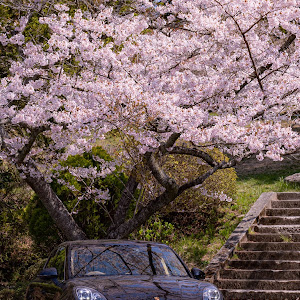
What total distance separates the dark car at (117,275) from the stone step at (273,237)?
580 cm

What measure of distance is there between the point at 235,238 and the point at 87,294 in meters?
7.21

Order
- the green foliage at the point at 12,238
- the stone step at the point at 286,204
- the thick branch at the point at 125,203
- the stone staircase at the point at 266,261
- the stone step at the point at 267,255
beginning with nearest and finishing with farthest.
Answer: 1. the stone staircase at the point at 266,261
2. the thick branch at the point at 125,203
3. the stone step at the point at 267,255
4. the stone step at the point at 286,204
5. the green foliage at the point at 12,238

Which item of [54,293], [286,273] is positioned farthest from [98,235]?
[54,293]

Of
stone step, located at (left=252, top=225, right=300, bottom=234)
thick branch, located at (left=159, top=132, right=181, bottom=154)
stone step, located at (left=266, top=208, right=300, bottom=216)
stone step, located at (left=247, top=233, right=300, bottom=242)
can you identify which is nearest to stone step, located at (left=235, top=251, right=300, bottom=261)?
stone step, located at (left=247, top=233, right=300, bottom=242)

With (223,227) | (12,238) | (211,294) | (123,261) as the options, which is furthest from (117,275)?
(12,238)

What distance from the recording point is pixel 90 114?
8.93 metres

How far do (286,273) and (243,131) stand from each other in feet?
10.5

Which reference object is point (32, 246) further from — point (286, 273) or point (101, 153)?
point (286, 273)

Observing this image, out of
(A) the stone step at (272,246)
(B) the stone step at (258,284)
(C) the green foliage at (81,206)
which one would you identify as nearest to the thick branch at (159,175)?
(B) the stone step at (258,284)

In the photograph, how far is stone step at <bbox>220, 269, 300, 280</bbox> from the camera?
1044cm

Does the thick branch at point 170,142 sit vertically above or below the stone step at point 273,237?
above

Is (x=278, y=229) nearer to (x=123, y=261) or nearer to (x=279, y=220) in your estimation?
(x=279, y=220)

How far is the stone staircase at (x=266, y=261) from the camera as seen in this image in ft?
33.0

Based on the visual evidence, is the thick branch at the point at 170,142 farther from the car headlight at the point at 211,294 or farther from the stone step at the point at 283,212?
the stone step at the point at 283,212
